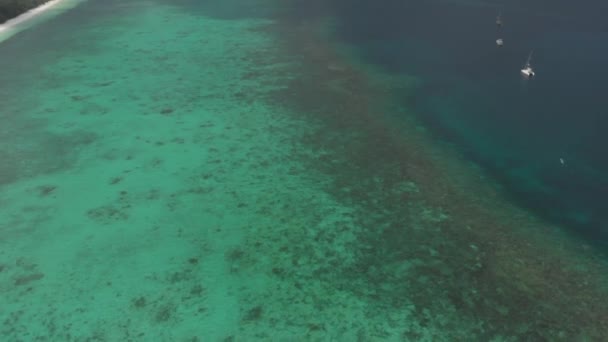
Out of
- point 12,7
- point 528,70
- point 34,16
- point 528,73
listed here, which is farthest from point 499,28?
point 12,7

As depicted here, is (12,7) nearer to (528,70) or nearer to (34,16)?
(34,16)

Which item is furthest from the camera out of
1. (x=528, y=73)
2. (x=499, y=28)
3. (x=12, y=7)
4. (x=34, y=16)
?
(x=34, y=16)

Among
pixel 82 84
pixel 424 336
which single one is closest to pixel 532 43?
pixel 424 336

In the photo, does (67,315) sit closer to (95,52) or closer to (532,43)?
(95,52)

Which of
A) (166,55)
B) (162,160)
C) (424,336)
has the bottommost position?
(424,336)

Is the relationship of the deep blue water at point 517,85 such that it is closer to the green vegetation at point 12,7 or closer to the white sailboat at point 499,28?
the white sailboat at point 499,28

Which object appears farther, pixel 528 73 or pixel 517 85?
pixel 528 73
